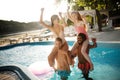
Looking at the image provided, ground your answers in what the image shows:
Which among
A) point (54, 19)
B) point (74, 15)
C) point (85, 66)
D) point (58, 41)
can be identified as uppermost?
point (74, 15)

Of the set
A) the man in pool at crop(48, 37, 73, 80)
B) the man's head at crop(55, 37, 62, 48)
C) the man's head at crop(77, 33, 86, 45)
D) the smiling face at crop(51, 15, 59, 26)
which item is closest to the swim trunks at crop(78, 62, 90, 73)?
the man in pool at crop(48, 37, 73, 80)

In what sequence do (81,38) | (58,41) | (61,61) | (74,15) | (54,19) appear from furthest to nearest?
(74,15), (81,38), (61,61), (54,19), (58,41)

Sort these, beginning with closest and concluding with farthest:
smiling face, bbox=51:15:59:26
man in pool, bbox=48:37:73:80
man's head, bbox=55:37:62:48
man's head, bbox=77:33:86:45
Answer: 1. man's head, bbox=55:37:62:48
2. smiling face, bbox=51:15:59:26
3. man in pool, bbox=48:37:73:80
4. man's head, bbox=77:33:86:45

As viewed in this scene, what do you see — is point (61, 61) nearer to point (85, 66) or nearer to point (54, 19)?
point (85, 66)

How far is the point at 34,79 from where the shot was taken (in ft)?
16.4

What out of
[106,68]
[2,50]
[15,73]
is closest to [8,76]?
[15,73]

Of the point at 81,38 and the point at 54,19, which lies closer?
the point at 54,19

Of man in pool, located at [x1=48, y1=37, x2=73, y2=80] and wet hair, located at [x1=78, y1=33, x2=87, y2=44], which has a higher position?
wet hair, located at [x1=78, y1=33, x2=87, y2=44]

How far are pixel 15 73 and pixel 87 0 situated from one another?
15808mm

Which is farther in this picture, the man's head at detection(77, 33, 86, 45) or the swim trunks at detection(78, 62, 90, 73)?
the swim trunks at detection(78, 62, 90, 73)

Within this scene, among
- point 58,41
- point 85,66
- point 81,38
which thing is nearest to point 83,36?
point 81,38

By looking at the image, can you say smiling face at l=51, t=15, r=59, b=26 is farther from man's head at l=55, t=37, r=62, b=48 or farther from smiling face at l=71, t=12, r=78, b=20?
smiling face at l=71, t=12, r=78, b=20

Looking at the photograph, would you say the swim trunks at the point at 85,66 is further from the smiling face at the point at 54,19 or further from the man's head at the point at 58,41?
the smiling face at the point at 54,19

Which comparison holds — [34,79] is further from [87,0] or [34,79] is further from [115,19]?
[115,19]
